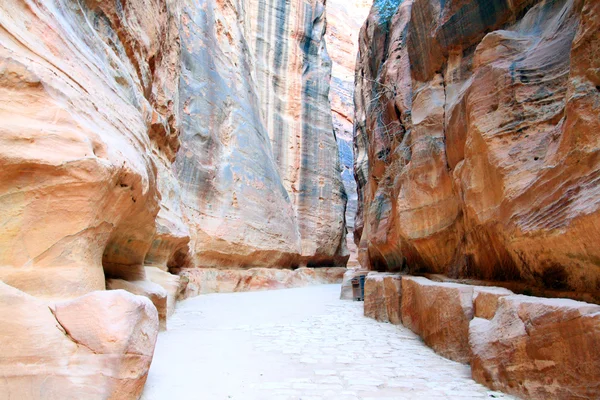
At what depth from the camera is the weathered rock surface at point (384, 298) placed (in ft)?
23.0

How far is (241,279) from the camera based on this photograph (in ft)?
50.4

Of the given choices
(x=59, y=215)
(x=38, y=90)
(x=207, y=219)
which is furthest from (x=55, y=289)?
(x=207, y=219)

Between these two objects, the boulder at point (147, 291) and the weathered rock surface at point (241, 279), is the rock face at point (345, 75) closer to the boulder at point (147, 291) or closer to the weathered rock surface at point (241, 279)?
the weathered rock surface at point (241, 279)

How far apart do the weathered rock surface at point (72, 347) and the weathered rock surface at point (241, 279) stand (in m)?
8.53

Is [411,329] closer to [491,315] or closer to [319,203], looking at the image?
[491,315]

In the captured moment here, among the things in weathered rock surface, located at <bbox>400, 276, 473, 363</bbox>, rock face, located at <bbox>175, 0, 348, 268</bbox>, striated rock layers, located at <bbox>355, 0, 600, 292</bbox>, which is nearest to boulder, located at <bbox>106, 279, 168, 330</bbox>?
weathered rock surface, located at <bbox>400, 276, 473, 363</bbox>

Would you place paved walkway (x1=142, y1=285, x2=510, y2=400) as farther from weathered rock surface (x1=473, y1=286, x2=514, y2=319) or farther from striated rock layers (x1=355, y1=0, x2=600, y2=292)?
striated rock layers (x1=355, y1=0, x2=600, y2=292)

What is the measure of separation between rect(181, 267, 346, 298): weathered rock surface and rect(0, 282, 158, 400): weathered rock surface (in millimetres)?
8530

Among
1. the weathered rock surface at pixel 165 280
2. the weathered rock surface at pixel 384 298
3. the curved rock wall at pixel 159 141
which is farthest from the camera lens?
the weathered rock surface at pixel 165 280

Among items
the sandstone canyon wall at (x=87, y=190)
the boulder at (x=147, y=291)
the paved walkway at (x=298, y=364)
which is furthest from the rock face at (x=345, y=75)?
the boulder at (x=147, y=291)

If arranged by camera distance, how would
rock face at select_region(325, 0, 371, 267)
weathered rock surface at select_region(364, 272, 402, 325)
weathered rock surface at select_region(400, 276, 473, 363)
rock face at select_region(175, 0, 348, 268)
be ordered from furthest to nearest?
rock face at select_region(325, 0, 371, 267) < rock face at select_region(175, 0, 348, 268) < weathered rock surface at select_region(364, 272, 402, 325) < weathered rock surface at select_region(400, 276, 473, 363)

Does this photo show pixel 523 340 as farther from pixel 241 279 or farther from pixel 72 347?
pixel 241 279

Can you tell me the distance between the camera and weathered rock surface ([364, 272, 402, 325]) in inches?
276

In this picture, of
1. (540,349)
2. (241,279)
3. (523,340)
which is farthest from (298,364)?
(241,279)
